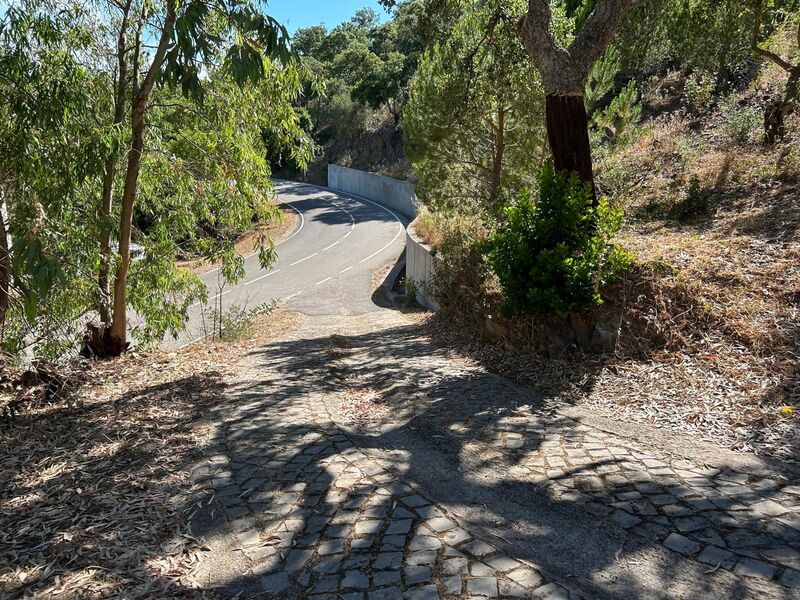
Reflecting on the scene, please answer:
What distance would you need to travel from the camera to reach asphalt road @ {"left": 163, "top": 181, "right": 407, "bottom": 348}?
21.7 meters

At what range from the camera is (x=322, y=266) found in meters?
29.9

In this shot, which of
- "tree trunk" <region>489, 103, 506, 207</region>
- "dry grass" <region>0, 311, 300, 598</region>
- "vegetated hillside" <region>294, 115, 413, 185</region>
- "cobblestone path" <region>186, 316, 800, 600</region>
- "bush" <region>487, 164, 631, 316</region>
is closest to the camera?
"cobblestone path" <region>186, 316, 800, 600</region>

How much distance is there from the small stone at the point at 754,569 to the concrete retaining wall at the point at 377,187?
33.2 meters

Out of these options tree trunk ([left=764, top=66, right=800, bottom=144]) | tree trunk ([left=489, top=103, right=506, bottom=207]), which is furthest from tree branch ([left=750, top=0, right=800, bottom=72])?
tree trunk ([left=489, top=103, right=506, bottom=207])

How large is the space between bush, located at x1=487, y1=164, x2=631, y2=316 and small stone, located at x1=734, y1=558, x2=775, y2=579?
11.6ft

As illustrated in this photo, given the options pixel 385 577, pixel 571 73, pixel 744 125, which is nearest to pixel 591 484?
pixel 385 577

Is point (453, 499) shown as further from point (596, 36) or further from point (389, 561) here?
point (596, 36)

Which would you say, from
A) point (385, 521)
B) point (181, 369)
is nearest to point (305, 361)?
point (181, 369)

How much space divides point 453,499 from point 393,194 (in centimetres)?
4202

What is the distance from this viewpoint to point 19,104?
6418 mm

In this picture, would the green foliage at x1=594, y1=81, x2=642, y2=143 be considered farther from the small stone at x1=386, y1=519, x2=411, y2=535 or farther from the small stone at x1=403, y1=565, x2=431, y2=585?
the small stone at x1=403, y1=565, x2=431, y2=585

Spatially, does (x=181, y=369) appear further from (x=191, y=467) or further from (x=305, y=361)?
(x=191, y=467)

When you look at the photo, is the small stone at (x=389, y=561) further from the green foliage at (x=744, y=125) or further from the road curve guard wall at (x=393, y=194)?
the road curve guard wall at (x=393, y=194)

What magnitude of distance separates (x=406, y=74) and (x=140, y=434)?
149 ft
